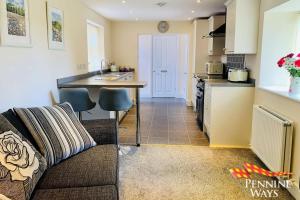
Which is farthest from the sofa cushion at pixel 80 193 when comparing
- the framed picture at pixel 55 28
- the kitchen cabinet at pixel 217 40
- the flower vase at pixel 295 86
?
the kitchen cabinet at pixel 217 40

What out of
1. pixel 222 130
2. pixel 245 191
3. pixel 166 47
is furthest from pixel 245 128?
pixel 166 47

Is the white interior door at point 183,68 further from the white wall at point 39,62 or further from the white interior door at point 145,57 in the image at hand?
the white wall at point 39,62

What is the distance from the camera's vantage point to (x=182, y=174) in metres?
2.88

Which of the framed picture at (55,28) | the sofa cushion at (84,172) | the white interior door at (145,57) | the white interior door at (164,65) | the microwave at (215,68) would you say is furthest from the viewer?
the white interior door at (164,65)

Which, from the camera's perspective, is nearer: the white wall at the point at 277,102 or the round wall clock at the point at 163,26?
the white wall at the point at 277,102

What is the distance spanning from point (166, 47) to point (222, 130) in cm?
473

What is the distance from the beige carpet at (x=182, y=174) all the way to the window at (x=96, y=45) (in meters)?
3.07

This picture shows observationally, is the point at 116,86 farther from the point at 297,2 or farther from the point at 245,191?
the point at 297,2

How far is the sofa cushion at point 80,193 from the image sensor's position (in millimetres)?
1584

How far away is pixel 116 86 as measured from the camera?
370 centimetres

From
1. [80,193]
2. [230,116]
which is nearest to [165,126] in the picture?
[230,116]

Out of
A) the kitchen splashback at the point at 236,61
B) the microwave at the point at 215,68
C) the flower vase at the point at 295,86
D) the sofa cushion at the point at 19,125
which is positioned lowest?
the sofa cushion at the point at 19,125

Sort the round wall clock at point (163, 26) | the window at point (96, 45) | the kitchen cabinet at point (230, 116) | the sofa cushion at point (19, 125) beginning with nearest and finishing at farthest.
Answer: the sofa cushion at point (19, 125)
the kitchen cabinet at point (230, 116)
the window at point (96, 45)
the round wall clock at point (163, 26)

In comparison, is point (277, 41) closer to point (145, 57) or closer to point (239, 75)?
point (239, 75)
